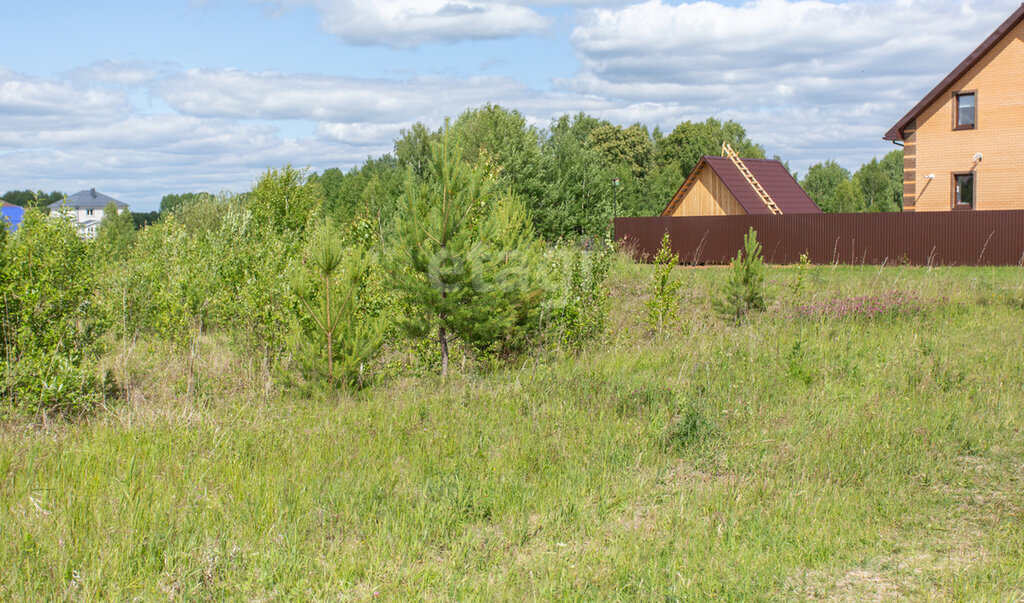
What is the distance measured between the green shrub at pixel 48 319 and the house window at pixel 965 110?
27377 millimetres

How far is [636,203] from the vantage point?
186 ft

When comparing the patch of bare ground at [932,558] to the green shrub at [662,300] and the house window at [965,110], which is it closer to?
the green shrub at [662,300]

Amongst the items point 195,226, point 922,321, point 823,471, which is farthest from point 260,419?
point 195,226

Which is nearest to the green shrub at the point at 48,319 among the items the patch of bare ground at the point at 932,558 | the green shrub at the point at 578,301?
the green shrub at the point at 578,301

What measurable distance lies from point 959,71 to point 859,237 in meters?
7.66

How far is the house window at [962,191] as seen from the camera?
27.0m

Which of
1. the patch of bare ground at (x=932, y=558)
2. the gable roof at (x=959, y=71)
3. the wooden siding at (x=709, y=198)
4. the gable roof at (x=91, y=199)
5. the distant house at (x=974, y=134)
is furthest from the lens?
the gable roof at (x=91, y=199)

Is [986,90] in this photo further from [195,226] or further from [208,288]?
[195,226]

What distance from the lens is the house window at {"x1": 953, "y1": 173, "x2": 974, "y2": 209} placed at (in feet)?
88.7

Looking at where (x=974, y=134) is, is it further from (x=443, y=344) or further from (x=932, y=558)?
(x=932, y=558)

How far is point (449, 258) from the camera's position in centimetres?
921

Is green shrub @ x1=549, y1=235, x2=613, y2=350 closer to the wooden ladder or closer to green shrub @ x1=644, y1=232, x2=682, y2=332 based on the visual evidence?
green shrub @ x1=644, y1=232, x2=682, y2=332

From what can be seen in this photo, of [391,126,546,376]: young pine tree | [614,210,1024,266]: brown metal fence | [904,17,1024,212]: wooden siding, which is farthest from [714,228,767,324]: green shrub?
[904,17,1024,212]: wooden siding

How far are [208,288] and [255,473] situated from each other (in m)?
9.60
